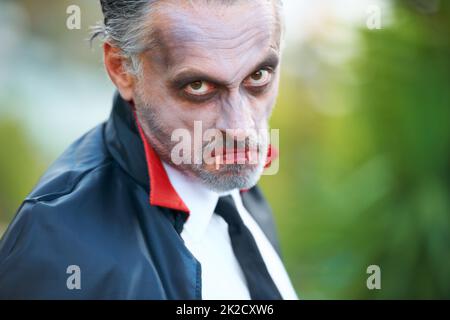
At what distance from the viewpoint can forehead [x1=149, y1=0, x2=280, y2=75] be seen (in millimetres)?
1251

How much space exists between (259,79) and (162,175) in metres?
0.34

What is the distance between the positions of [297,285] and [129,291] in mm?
2407

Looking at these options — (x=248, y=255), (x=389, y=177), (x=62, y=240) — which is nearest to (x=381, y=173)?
(x=389, y=177)

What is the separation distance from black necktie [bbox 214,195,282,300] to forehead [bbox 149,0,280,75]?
0.42 meters

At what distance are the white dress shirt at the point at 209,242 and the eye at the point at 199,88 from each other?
0.78 ft

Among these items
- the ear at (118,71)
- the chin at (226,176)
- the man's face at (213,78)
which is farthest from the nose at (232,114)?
the ear at (118,71)

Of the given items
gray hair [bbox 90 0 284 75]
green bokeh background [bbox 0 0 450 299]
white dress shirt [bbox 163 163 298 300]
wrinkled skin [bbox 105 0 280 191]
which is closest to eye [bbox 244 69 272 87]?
wrinkled skin [bbox 105 0 280 191]

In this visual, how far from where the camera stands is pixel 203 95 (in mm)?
1298

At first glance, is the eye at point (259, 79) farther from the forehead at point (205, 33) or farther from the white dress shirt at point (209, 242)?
the white dress shirt at point (209, 242)

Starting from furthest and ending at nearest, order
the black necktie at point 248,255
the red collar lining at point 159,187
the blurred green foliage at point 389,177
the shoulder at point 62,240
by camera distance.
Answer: the blurred green foliage at point 389,177
the black necktie at point 248,255
the red collar lining at point 159,187
the shoulder at point 62,240

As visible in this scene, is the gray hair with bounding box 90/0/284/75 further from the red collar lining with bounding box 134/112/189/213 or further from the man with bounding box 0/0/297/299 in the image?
the red collar lining with bounding box 134/112/189/213

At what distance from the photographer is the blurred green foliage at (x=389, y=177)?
3.11 m
